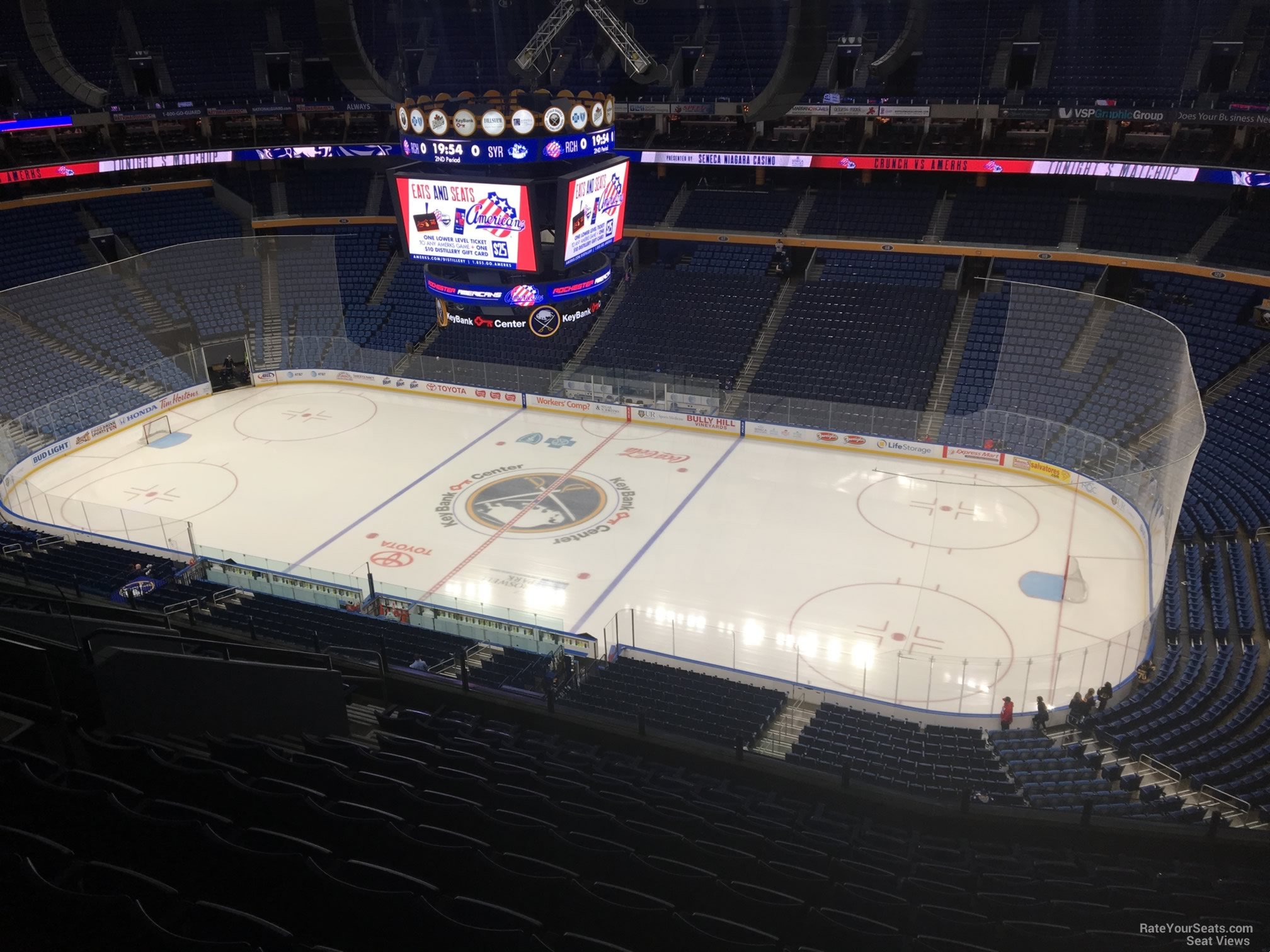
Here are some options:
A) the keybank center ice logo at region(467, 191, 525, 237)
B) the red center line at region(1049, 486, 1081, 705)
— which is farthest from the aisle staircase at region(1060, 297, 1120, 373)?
the keybank center ice logo at region(467, 191, 525, 237)

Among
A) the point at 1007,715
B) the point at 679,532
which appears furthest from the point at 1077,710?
the point at 679,532

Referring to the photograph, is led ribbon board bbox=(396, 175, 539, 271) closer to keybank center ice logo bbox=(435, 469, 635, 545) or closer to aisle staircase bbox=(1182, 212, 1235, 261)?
keybank center ice logo bbox=(435, 469, 635, 545)

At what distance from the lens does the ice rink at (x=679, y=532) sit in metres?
18.6

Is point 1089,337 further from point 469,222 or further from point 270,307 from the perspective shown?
point 270,307

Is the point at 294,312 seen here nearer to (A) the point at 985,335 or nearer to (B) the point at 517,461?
(B) the point at 517,461

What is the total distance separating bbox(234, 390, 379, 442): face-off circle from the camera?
30203mm

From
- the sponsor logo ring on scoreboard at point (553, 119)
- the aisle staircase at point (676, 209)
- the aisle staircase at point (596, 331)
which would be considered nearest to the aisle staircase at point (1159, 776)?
the sponsor logo ring on scoreboard at point (553, 119)

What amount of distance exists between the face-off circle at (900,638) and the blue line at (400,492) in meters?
10.3

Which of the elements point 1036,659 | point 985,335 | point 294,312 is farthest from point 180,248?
point 1036,659

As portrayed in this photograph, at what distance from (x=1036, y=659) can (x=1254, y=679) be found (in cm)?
314

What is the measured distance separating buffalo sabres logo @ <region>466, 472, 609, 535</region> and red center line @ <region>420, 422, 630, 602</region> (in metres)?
0.03

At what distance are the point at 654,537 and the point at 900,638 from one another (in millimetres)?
6527

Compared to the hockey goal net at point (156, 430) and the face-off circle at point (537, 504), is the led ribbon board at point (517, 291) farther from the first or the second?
the hockey goal net at point (156, 430)

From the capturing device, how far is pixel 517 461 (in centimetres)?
2791
